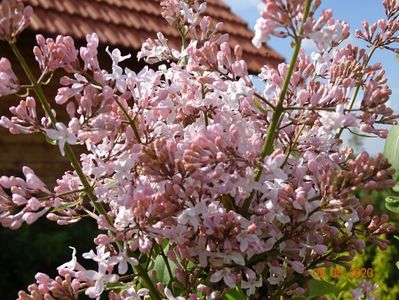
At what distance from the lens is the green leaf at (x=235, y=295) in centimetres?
78

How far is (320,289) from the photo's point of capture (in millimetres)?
761

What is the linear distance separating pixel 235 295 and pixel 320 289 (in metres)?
0.09

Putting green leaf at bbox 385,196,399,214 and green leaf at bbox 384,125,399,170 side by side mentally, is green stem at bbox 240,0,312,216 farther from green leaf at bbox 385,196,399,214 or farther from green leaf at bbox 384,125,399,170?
green leaf at bbox 385,196,399,214

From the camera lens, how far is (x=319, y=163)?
792mm

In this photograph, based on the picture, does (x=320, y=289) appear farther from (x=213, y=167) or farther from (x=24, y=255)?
(x=24, y=255)

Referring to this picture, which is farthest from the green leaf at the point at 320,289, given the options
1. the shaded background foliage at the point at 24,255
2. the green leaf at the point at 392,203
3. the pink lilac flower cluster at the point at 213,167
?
the shaded background foliage at the point at 24,255

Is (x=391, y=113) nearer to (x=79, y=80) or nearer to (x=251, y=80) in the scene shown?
(x=251, y=80)

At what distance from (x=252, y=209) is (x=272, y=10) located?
21 cm

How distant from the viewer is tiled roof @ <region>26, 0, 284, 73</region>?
12.3 ft

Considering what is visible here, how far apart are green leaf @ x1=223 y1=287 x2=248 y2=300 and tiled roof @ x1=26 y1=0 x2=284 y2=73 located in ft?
9.55

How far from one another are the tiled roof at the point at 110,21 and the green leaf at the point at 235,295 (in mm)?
2911
